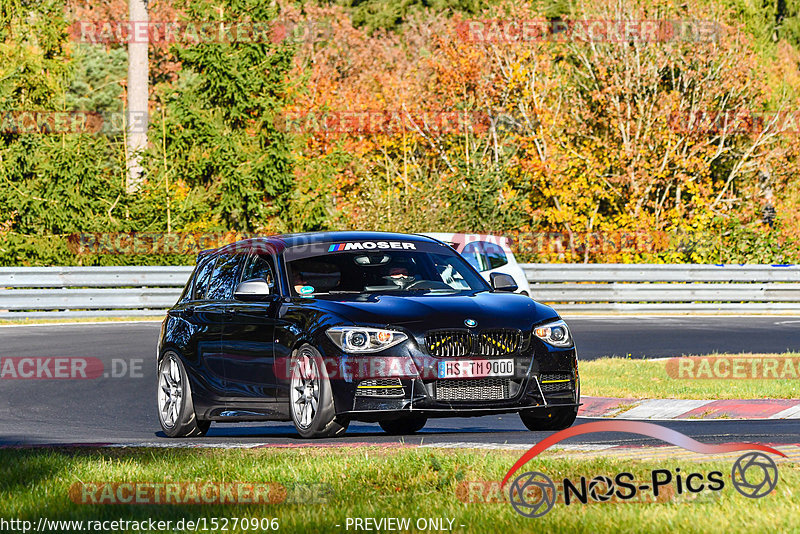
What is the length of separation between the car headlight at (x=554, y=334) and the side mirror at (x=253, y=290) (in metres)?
2.23

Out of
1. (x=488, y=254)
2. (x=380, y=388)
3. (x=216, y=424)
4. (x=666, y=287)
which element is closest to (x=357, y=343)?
(x=380, y=388)

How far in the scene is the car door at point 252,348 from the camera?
10953mm

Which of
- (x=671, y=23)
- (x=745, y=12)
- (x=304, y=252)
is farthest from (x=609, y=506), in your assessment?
(x=745, y=12)

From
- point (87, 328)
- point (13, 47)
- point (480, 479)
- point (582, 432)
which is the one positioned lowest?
point (87, 328)

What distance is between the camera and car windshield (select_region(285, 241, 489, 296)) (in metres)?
11.2

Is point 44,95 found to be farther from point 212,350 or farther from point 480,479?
point 480,479

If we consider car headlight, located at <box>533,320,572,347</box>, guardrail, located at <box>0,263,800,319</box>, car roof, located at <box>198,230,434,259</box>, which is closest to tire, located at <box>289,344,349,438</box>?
car roof, located at <box>198,230,434,259</box>

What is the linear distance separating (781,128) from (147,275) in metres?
20.7

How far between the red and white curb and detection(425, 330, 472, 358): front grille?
4.39 metres

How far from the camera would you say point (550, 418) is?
1107cm

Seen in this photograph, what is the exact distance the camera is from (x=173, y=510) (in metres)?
6.91
